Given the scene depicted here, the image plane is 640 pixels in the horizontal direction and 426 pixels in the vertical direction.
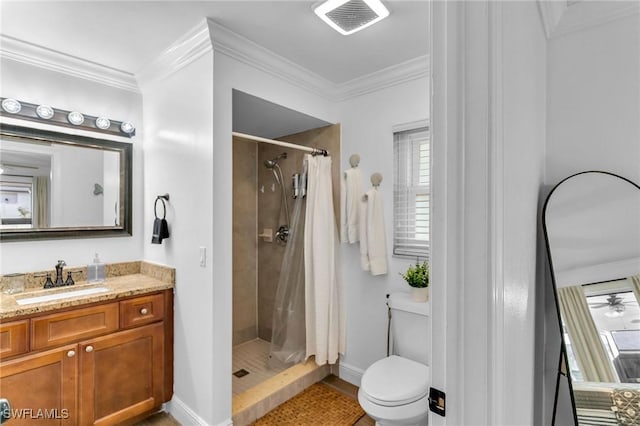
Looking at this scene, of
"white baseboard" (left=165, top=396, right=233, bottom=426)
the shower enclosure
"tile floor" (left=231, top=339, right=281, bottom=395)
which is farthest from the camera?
the shower enclosure

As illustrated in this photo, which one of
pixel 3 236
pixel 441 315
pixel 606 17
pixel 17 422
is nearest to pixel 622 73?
pixel 606 17

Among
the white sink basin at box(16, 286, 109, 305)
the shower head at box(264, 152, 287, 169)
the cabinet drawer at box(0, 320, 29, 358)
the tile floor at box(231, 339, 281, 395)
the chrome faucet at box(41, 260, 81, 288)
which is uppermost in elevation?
the shower head at box(264, 152, 287, 169)

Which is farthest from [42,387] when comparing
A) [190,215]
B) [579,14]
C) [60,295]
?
[579,14]

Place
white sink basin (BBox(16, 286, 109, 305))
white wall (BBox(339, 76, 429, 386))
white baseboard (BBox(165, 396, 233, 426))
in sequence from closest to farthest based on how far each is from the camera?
white sink basin (BBox(16, 286, 109, 305)) → white baseboard (BBox(165, 396, 233, 426)) → white wall (BBox(339, 76, 429, 386))

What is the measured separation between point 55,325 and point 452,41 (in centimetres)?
220

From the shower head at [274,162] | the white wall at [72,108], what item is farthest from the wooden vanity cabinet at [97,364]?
the shower head at [274,162]

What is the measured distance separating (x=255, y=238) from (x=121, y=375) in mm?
1621

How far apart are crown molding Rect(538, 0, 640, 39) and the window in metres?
1.03

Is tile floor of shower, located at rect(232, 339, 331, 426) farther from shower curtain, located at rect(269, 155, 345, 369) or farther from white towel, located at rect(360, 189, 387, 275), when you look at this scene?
white towel, located at rect(360, 189, 387, 275)

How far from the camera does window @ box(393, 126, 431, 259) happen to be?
7.35 ft

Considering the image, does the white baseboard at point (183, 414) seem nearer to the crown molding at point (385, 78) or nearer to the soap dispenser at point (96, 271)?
the soap dispenser at point (96, 271)

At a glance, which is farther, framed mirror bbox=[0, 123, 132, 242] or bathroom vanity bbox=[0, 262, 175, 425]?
framed mirror bbox=[0, 123, 132, 242]

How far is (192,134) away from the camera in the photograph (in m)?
1.96

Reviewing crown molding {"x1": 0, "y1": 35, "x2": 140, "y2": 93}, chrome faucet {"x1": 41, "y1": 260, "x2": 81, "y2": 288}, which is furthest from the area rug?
crown molding {"x1": 0, "y1": 35, "x2": 140, "y2": 93}
